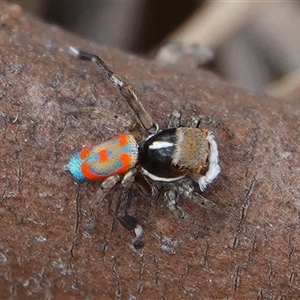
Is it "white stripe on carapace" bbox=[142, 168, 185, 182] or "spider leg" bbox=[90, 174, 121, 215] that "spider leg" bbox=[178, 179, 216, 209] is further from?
"spider leg" bbox=[90, 174, 121, 215]

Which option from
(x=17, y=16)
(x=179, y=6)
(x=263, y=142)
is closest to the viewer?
(x=263, y=142)

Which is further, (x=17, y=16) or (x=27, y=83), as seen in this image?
(x=17, y=16)

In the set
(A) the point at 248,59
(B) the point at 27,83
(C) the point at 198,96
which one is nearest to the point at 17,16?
(B) the point at 27,83

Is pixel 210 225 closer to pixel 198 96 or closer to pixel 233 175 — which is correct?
pixel 233 175

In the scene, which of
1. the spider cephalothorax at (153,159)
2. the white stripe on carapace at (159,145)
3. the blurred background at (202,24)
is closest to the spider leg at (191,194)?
the spider cephalothorax at (153,159)

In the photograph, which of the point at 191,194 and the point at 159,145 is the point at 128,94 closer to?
the point at 159,145

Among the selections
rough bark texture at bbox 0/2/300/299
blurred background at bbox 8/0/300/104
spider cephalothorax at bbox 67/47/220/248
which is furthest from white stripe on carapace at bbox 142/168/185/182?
blurred background at bbox 8/0/300/104

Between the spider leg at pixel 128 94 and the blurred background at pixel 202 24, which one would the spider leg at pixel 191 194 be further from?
the blurred background at pixel 202 24
